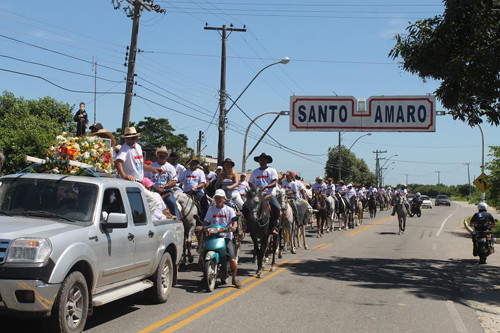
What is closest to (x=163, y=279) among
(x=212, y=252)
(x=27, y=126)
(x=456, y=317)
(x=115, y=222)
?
(x=212, y=252)

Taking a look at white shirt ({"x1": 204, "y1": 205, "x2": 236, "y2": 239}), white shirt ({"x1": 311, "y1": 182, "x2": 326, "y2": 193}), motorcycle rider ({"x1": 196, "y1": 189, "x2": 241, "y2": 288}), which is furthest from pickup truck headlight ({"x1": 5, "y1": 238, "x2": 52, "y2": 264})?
white shirt ({"x1": 311, "y1": 182, "x2": 326, "y2": 193})

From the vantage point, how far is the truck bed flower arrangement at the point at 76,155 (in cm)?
854

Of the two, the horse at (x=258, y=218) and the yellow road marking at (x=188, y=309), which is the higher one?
the horse at (x=258, y=218)

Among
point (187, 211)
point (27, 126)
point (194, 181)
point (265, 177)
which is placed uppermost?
point (27, 126)

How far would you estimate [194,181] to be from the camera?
14711 millimetres

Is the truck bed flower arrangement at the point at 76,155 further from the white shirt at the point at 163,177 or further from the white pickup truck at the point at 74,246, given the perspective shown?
the white shirt at the point at 163,177

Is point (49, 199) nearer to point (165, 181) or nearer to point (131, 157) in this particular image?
point (131, 157)

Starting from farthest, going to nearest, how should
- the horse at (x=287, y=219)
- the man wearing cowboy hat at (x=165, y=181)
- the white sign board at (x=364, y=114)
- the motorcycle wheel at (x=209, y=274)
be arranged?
the white sign board at (x=364, y=114) → the horse at (x=287, y=219) → the man wearing cowboy hat at (x=165, y=181) → the motorcycle wheel at (x=209, y=274)

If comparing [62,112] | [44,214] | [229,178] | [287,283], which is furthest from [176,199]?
[62,112]

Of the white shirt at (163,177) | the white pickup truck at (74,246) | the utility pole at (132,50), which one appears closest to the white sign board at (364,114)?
the utility pole at (132,50)

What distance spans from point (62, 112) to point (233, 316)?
53.1 meters

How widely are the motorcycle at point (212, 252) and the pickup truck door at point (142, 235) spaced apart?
63.0 inches

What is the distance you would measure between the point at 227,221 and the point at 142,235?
286 centimetres

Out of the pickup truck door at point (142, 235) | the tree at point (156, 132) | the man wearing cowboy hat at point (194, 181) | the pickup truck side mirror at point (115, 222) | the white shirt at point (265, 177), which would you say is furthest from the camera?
the tree at point (156, 132)
